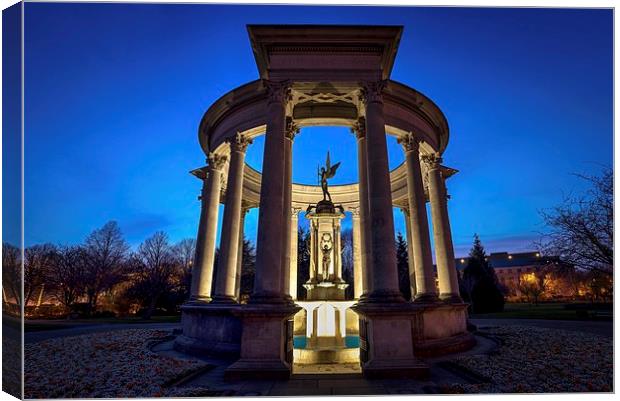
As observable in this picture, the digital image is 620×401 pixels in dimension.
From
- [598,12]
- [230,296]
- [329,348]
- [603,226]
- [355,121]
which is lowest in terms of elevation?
[329,348]

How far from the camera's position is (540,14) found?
1396cm

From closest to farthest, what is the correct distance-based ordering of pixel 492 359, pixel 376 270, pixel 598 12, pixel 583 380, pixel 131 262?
1. pixel 583 380
2. pixel 598 12
3. pixel 492 359
4. pixel 376 270
5. pixel 131 262

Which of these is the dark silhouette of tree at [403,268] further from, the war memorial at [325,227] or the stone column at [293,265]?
the war memorial at [325,227]

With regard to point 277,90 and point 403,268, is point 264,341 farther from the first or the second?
point 403,268

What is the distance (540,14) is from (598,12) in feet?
6.73

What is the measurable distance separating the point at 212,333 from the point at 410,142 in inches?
761

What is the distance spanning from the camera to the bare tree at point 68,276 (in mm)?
57938

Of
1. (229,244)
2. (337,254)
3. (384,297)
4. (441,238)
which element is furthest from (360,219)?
(229,244)

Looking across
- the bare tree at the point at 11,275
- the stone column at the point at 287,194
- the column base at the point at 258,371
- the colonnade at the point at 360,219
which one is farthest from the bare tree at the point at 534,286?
the bare tree at the point at 11,275

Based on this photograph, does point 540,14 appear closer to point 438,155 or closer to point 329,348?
point 438,155

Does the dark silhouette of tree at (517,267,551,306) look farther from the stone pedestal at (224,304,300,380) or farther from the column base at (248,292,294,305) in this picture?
the stone pedestal at (224,304,300,380)

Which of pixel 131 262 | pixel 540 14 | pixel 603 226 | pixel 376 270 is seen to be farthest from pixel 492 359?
pixel 131 262

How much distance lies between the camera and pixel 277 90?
784 inches

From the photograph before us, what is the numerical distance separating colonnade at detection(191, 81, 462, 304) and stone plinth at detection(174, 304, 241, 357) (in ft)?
8.89
